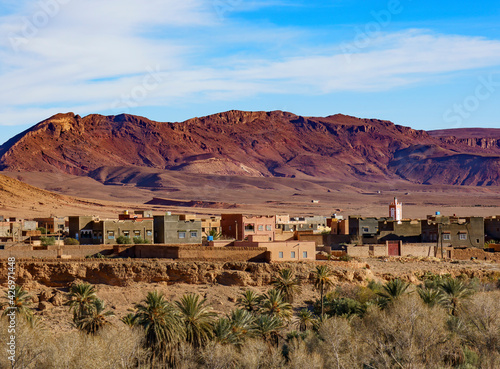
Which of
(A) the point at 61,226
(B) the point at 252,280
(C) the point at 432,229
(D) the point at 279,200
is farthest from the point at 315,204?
(B) the point at 252,280

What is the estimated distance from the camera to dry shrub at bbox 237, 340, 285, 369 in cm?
2338

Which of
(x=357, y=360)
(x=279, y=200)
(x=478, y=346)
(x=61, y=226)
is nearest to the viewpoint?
(x=357, y=360)

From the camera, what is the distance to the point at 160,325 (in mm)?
25641

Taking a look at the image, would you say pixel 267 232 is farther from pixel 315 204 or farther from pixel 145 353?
pixel 315 204

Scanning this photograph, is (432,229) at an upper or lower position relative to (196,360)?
upper

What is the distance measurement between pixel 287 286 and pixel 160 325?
10262 millimetres

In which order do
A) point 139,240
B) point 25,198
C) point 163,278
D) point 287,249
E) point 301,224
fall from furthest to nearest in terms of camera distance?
point 25,198 < point 301,224 < point 139,240 < point 287,249 < point 163,278

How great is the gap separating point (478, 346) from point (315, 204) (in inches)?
5969

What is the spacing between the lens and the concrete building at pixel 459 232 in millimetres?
56062

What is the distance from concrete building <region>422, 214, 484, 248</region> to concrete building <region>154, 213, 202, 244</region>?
1664 cm

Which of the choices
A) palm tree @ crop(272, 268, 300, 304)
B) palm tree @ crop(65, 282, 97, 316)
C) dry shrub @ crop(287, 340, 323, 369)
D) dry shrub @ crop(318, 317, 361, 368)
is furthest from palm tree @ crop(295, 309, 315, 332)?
palm tree @ crop(65, 282, 97, 316)

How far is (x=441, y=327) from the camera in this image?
26.2 m

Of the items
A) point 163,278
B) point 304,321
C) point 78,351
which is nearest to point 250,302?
point 304,321

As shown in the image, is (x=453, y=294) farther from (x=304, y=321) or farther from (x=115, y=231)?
(x=115, y=231)
